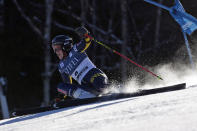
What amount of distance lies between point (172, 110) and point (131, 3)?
9579 mm

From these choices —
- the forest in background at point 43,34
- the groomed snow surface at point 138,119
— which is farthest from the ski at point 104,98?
the forest in background at point 43,34

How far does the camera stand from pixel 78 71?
17.4 ft

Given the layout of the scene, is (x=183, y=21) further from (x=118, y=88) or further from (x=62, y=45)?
(x=62, y=45)

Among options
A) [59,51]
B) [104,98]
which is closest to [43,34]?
[59,51]

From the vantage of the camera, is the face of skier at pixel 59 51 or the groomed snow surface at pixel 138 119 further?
the face of skier at pixel 59 51

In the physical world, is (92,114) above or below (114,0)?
below

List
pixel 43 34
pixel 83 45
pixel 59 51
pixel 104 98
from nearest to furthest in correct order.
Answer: pixel 104 98
pixel 83 45
pixel 59 51
pixel 43 34

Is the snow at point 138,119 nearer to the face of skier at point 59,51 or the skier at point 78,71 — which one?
the skier at point 78,71

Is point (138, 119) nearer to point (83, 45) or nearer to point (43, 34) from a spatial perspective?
point (83, 45)

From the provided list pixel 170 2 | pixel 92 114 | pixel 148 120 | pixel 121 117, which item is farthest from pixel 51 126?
pixel 170 2

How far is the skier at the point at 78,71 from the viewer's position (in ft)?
17.0

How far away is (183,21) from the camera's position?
16.0 feet

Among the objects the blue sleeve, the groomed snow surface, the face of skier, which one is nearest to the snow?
the groomed snow surface

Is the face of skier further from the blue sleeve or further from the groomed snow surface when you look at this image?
the groomed snow surface
